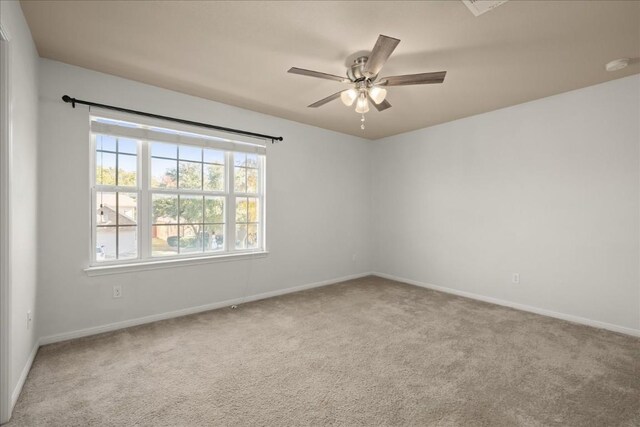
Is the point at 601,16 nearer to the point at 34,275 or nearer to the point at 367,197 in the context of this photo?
the point at 367,197

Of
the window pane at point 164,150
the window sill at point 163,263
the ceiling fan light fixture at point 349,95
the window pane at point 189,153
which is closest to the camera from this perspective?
the ceiling fan light fixture at point 349,95

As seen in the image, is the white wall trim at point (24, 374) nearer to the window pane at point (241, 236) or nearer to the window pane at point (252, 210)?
the window pane at point (241, 236)

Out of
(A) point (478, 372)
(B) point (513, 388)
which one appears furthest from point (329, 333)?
(B) point (513, 388)

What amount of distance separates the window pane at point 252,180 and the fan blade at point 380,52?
229 centimetres

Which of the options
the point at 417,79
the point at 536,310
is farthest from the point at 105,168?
the point at 536,310

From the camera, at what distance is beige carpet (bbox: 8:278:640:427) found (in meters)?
1.79

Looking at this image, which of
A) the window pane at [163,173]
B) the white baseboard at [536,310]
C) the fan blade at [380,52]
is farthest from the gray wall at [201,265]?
the fan blade at [380,52]

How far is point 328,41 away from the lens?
7.63 feet

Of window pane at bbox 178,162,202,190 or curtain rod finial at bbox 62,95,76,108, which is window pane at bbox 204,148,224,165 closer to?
window pane at bbox 178,162,202,190

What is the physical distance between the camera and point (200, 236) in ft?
12.1

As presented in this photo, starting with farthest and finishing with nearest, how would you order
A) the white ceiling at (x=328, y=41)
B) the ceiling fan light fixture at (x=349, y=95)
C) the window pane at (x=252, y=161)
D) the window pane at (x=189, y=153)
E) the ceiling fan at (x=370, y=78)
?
1. the window pane at (x=252, y=161)
2. the window pane at (x=189, y=153)
3. the ceiling fan light fixture at (x=349, y=95)
4. the ceiling fan at (x=370, y=78)
5. the white ceiling at (x=328, y=41)

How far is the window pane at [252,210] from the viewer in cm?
412

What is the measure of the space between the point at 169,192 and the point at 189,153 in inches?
20.8

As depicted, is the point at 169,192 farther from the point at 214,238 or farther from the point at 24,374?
the point at 24,374
